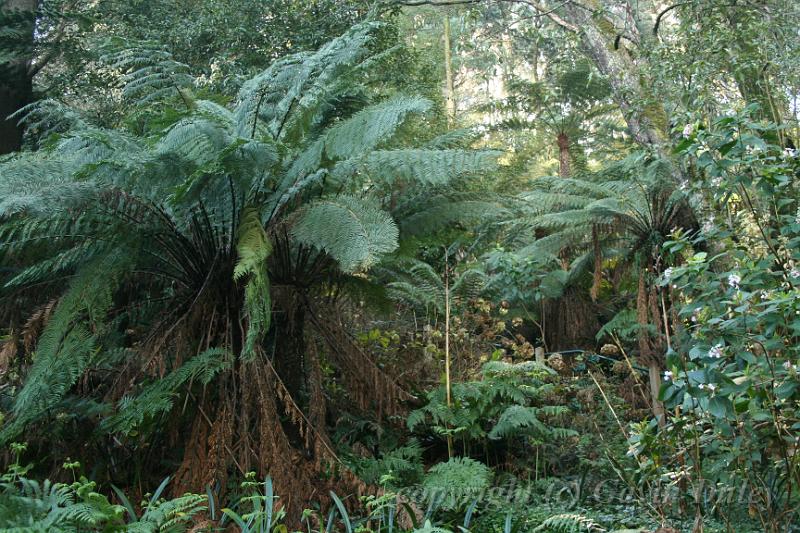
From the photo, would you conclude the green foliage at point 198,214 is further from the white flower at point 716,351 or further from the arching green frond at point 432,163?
the white flower at point 716,351

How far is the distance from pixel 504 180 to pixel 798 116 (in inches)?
178

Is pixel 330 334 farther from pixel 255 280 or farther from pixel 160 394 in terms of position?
pixel 160 394

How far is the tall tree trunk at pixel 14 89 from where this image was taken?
6812 millimetres

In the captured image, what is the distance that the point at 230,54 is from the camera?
7.93 metres

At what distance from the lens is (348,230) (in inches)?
127

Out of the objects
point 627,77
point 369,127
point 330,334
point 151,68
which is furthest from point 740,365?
point 627,77

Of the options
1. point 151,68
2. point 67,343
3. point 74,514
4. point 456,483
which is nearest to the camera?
point 74,514

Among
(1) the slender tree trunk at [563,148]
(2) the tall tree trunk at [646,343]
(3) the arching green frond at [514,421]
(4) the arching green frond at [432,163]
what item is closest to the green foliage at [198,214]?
(4) the arching green frond at [432,163]

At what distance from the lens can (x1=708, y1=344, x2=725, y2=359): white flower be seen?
8.32 feet

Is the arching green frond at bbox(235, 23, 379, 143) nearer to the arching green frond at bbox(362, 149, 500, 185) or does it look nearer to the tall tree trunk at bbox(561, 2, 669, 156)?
Result: the arching green frond at bbox(362, 149, 500, 185)

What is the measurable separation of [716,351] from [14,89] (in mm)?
6710

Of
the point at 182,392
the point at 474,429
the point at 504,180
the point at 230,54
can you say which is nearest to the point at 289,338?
the point at 182,392

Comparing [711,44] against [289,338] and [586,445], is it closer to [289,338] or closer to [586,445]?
[586,445]

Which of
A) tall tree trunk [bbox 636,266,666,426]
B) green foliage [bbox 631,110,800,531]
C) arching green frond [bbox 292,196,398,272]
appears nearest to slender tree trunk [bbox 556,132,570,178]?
tall tree trunk [bbox 636,266,666,426]
